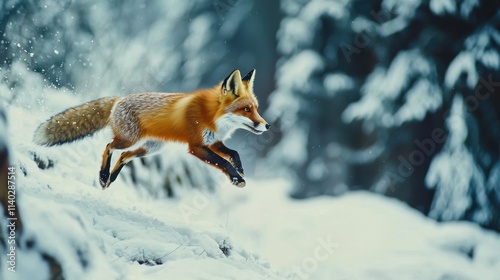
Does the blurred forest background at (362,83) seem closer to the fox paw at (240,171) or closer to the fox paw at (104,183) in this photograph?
the fox paw at (240,171)

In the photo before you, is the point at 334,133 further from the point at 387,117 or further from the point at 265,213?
the point at 265,213

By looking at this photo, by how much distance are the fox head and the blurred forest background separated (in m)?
0.09

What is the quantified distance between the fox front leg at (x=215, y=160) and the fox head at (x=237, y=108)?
0.11 meters

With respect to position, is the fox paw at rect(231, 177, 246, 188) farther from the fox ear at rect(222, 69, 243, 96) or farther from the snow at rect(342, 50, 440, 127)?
the snow at rect(342, 50, 440, 127)

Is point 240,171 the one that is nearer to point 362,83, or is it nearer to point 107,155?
point 107,155

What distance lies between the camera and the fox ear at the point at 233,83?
87.9 inches

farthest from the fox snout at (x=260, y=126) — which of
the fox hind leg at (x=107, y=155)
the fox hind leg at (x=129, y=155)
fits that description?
the fox hind leg at (x=107, y=155)

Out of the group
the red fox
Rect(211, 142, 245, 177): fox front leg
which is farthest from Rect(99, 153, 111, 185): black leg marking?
Rect(211, 142, 245, 177): fox front leg

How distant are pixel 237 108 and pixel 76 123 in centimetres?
63

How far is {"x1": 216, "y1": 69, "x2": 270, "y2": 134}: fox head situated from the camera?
2203 mm

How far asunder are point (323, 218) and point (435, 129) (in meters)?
0.61

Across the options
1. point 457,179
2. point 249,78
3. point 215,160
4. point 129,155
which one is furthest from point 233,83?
point 457,179

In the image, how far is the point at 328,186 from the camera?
7.98 ft

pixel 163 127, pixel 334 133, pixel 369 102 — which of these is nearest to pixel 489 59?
pixel 369 102
